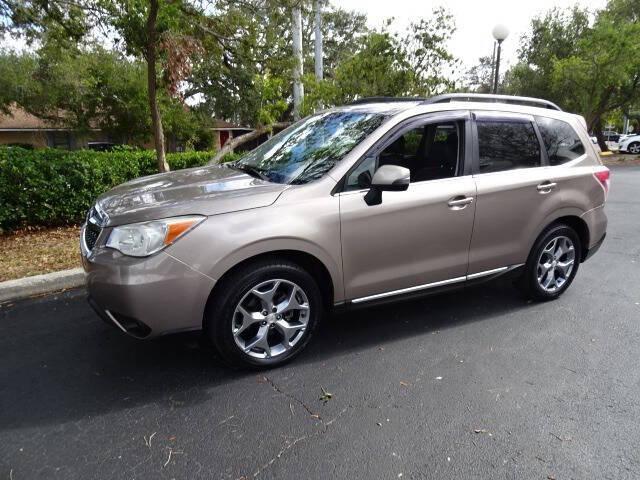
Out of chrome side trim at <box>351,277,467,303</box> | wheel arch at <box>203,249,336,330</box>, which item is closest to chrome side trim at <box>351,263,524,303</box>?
chrome side trim at <box>351,277,467,303</box>

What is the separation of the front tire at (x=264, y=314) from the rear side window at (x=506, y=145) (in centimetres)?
179

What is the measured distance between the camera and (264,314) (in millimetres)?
3094

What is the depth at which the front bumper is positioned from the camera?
2.74 m

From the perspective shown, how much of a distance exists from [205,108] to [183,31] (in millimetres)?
22011

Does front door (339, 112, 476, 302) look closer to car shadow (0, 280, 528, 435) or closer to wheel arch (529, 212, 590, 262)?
car shadow (0, 280, 528, 435)

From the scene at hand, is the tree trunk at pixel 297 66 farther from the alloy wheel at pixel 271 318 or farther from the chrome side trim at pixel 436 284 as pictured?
the alloy wheel at pixel 271 318

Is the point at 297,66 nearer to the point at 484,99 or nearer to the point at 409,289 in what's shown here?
the point at 484,99

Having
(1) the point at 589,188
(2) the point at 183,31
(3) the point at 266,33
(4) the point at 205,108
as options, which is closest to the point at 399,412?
(1) the point at 589,188

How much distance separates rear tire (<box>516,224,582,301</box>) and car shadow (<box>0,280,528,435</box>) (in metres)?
0.23

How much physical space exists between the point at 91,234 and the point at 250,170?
1265 millimetres

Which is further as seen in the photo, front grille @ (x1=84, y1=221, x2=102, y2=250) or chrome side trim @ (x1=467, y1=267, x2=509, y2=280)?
chrome side trim @ (x1=467, y1=267, x2=509, y2=280)

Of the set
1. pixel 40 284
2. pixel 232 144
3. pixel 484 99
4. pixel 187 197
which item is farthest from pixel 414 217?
pixel 232 144

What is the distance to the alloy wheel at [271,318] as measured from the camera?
304 cm

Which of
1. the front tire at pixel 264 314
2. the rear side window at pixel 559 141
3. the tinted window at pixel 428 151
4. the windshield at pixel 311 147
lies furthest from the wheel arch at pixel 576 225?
the front tire at pixel 264 314
